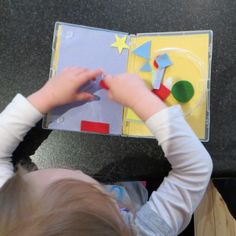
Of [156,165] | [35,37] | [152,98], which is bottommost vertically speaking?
[156,165]

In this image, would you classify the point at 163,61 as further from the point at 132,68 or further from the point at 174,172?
the point at 174,172

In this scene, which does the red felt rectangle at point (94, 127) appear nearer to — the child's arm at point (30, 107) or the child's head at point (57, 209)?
the child's arm at point (30, 107)

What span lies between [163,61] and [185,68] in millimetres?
47

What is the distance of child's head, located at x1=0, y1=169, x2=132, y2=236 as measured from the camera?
1.59 feet

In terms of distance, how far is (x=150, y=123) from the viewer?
2.25 ft

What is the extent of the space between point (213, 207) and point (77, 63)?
1.49 feet

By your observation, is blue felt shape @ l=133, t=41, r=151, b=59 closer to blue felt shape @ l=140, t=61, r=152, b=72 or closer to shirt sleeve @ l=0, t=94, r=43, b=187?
blue felt shape @ l=140, t=61, r=152, b=72

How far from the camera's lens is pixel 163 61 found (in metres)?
0.76

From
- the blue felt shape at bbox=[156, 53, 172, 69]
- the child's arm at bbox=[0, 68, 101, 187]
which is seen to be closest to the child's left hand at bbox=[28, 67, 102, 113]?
the child's arm at bbox=[0, 68, 101, 187]

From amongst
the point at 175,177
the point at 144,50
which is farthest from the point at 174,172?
the point at 144,50

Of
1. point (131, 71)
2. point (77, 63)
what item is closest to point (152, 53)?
point (131, 71)

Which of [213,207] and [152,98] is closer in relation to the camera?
[152,98]

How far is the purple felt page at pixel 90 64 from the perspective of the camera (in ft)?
2.50

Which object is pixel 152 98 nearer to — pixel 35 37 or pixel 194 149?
pixel 194 149
